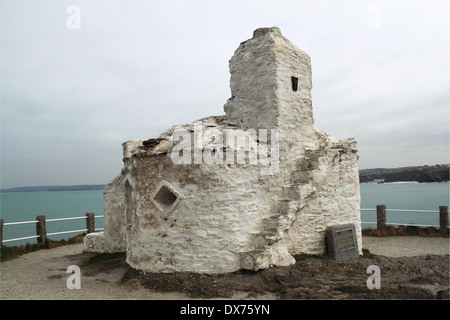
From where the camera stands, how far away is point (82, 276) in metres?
7.05

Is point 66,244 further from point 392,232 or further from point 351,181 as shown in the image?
point 392,232

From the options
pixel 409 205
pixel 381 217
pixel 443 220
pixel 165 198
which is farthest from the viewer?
pixel 409 205

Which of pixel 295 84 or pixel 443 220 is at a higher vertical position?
pixel 295 84

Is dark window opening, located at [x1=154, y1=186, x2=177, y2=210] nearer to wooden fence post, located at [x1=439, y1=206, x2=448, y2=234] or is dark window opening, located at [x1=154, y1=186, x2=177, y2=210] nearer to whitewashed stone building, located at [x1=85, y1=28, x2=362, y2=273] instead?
whitewashed stone building, located at [x1=85, y1=28, x2=362, y2=273]

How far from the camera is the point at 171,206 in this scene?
6246mm

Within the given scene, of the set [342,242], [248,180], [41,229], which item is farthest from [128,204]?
[342,242]

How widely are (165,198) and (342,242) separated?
4.32 m

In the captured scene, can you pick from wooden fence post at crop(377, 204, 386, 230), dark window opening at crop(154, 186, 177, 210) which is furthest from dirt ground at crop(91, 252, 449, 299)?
wooden fence post at crop(377, 204, 386, 230)

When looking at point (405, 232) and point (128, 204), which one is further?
point (405, 232)

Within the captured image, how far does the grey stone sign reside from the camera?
23.4ft

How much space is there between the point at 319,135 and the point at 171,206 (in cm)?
445

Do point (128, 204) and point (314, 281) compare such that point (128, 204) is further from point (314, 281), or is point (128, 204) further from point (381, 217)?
point (381, 217)

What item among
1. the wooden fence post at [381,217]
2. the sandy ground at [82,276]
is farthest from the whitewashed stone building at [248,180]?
the wooden fence post at [381,217]

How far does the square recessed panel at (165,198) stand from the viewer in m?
6.22
